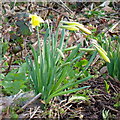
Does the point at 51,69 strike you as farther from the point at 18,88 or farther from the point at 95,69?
the point at 95,69

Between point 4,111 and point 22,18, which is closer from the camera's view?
point 4,111

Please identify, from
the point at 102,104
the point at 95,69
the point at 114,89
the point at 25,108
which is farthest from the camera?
the point at 95,69

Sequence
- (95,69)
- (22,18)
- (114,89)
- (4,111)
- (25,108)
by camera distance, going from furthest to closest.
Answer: (95,69) → (22,18) → (114,89) → (25,108) → (4,111)

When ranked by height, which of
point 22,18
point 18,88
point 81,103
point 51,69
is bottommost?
point 81,103

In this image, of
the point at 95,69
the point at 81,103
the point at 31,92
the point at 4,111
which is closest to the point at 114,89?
the point at 81,103

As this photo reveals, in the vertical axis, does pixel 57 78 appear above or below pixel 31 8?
below

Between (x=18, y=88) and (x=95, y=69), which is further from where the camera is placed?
(x=95, y=69)

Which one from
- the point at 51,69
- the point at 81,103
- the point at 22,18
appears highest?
the point at 22,18

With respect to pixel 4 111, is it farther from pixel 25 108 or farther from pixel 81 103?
pixel 81 103

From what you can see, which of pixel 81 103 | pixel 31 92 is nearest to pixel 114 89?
pixel 81 103
